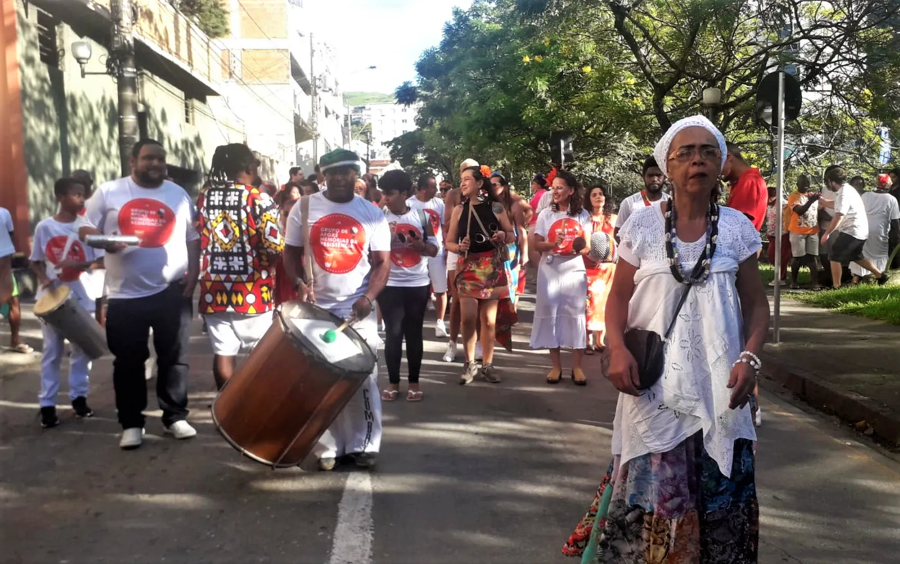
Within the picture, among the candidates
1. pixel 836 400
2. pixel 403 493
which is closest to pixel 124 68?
pixel 403 493

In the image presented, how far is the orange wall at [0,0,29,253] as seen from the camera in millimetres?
13188

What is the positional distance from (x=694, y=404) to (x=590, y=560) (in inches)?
27.1

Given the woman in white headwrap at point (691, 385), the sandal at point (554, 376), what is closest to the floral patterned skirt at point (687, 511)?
the woman in white headwrap at point (691, 385)

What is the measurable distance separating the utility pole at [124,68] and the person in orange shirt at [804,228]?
10482mm

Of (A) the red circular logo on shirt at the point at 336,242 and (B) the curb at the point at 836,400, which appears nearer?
(A) the red circular logo on shirt at the point at 336,242

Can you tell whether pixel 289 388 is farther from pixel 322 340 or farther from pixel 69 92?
pixel 69 92

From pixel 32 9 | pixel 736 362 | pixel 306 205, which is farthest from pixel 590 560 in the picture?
pixel 32 9

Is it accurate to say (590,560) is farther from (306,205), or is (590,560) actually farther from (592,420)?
(592,420)

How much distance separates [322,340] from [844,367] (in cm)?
538

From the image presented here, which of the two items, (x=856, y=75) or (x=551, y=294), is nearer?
(x=551, y=294)

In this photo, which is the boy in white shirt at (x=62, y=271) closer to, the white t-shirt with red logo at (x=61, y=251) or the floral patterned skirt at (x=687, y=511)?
the white t-shirt with red logo at (x=61, y=251)

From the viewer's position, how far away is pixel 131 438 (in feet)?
17.6

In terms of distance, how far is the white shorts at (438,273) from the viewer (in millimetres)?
9766

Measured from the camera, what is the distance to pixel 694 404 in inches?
109
